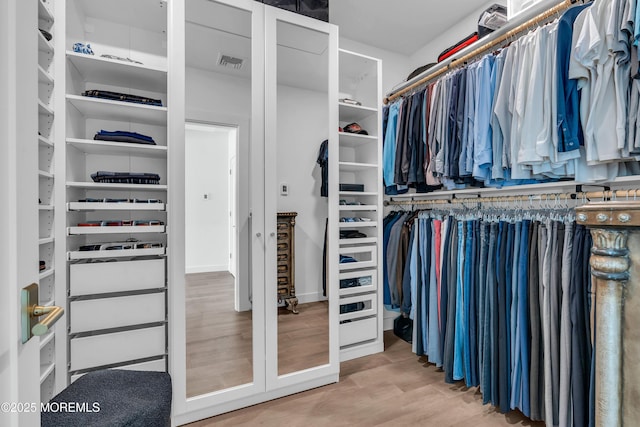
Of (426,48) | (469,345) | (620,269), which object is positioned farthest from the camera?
(426,48)

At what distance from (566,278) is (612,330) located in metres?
0.93

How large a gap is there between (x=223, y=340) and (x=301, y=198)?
1.00 metres

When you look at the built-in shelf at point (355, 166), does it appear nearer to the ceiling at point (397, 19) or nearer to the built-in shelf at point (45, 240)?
the ceiling at point (397, 19)

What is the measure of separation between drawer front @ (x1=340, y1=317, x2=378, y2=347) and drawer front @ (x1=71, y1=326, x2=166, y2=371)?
1.24 m

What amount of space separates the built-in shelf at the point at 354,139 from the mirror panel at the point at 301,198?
32cm

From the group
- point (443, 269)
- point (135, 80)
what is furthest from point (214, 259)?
point (443, 269)

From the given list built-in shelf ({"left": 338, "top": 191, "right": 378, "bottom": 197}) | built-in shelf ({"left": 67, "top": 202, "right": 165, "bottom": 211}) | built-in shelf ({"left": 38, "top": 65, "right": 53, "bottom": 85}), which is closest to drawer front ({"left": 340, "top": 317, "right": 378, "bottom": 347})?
built-in shelf ({"left": 338, "top": 191, "right": 378, "bottom": 197})

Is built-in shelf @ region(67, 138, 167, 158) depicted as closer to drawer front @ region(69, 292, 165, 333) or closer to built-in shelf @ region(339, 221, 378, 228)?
drawer front @ region(69, 292, 165, 333)

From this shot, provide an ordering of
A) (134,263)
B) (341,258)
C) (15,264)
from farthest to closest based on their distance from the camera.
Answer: (341,258) < (134,263) < (15,264)

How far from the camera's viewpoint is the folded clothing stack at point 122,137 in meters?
Result: 1.65

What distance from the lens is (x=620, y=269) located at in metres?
0.66

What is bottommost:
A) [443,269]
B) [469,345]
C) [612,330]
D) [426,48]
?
[469,345]

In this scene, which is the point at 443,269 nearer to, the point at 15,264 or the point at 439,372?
the point at 439,372

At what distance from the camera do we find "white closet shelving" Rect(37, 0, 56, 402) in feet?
4.85
